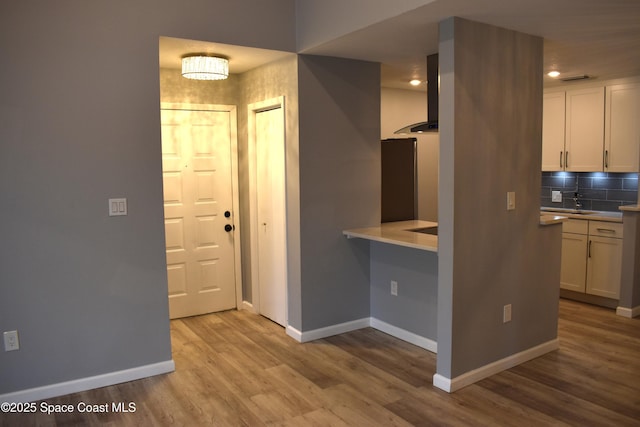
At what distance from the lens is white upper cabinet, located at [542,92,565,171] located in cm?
548

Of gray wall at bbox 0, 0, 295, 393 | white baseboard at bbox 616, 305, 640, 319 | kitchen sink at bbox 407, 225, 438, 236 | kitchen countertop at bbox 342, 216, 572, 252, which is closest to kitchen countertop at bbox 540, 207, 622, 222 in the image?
white baseboard at bbox 616, 305, 640, 319

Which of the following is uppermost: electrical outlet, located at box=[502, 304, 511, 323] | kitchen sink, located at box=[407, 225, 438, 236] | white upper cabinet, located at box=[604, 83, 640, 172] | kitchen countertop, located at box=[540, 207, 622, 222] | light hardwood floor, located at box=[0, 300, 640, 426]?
white upper cabinet, located at box=[604, 83, 640, 172]

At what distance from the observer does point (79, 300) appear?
3236 mm

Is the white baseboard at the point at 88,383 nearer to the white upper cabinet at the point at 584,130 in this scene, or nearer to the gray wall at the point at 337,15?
the gray wall at the point at 337,15

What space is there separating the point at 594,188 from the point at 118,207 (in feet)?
16.1

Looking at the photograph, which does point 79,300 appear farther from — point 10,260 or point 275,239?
point 275,239

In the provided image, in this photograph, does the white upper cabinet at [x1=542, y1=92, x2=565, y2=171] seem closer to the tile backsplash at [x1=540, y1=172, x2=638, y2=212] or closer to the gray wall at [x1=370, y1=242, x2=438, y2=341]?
the tile backsplash at [x1=540, y1=172, x2=638, y2=212]

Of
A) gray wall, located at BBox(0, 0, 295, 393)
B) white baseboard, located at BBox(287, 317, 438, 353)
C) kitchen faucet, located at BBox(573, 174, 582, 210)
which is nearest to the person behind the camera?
gray wall, located at BBox(0, 0, 295, 393)

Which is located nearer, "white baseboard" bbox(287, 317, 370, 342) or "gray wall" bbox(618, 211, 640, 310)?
"white baseboard" bbox(287, 317, 370, 342)

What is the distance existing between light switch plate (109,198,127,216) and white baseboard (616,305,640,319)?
14.5 feet

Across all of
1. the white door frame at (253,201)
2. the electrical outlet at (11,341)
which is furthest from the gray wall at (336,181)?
the electrical outlet at (11,341)

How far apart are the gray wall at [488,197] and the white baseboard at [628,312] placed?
4.97 ft

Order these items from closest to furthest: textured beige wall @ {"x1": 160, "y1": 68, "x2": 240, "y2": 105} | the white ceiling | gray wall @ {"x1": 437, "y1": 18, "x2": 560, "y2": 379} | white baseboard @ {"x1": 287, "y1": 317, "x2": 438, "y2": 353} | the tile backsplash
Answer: the white ceiling
gray wall @ {"x1": 437, "y1": 18, "x2": 560, "y2": 379}
white baseboard @ {"x1": 287, "y1": 317, "x2": 438, "y2": 353}
textured beige wall @ {"x1": 160, "y1": 68, "x2": 240, "y2": 105}
the tile backsplash

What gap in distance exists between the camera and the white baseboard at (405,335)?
3.95 metres
